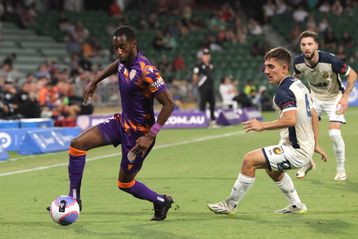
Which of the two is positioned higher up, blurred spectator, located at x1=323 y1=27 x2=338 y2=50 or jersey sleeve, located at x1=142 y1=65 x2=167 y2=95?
jersey sleeve, located at x1=142 y1=65 x2=167 y2=95

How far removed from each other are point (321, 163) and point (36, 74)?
15.6 meters

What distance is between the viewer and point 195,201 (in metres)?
11.8

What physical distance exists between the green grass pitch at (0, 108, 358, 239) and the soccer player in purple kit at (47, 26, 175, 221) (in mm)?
453

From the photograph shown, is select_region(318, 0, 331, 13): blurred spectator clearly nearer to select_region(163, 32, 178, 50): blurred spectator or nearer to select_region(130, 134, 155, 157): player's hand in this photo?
select_region(163, 32, 178, 50): blurred spectator

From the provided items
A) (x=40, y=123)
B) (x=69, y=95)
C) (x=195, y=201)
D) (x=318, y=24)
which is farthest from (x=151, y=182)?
(x=318, y=24)

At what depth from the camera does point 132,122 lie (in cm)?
988

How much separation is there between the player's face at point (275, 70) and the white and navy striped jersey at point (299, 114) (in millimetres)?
63

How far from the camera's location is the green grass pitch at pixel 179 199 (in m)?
9.46

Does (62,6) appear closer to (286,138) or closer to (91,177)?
(91,177)

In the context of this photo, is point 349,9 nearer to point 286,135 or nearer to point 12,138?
point 12,138

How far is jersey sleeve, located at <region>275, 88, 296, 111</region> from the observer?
31.6 feet

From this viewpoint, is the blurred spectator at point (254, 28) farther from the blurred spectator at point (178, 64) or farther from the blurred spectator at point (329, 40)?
the blurred spectator at point (178, 64)

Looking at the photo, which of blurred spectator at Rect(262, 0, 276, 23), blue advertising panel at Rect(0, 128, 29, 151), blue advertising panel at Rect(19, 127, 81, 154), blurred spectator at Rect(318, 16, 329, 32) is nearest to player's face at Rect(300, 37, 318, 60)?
blue advertising panel at Rect(19, 127, 81, 154)

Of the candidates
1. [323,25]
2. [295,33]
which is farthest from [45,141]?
[323,25]
